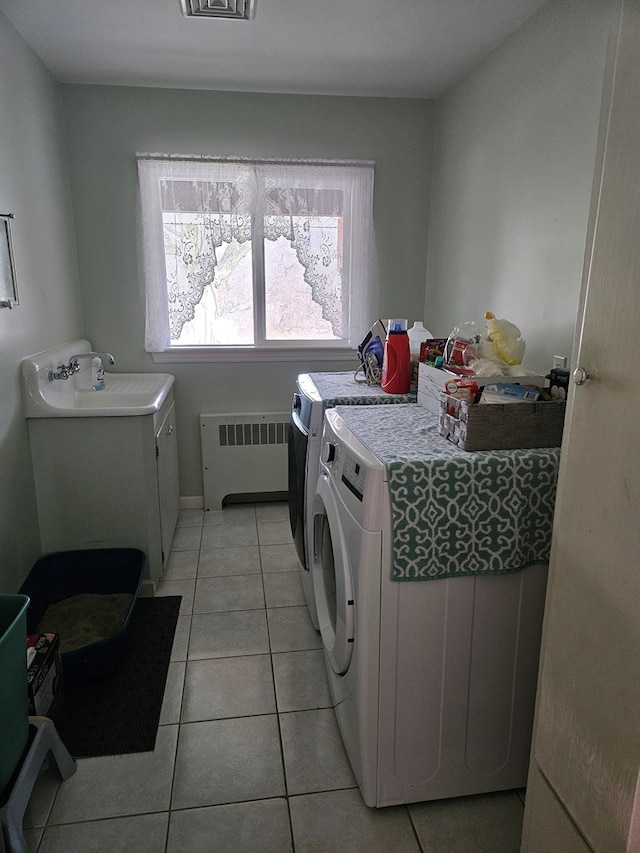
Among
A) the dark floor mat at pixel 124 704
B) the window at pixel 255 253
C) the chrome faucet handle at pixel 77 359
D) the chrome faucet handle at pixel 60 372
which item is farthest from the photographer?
the window at pixel 255 253

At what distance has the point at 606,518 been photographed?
3.00 ft

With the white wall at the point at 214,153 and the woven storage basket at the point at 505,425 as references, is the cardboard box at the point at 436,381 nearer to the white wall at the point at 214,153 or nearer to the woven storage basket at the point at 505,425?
the woven storage basket at the point at 505,425

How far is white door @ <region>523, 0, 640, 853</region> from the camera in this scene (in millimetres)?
841

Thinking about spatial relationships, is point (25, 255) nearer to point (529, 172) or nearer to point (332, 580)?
point (332, 580)

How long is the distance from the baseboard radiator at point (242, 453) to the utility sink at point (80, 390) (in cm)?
44

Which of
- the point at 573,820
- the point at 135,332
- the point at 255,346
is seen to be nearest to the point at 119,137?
the point at 135,332

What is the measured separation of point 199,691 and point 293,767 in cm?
46

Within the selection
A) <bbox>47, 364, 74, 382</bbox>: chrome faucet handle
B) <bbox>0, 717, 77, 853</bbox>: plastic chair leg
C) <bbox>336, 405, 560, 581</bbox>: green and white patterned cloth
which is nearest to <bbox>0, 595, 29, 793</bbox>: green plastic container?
<bbox>0, 717, 77, 853</bbox>: plastic chair leg

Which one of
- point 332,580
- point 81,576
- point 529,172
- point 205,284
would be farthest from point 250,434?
point 529,172

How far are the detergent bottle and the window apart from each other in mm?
1188

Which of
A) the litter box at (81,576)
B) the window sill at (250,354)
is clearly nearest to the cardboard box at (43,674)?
the litter box at (81,576)

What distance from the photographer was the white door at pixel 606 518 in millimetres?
841

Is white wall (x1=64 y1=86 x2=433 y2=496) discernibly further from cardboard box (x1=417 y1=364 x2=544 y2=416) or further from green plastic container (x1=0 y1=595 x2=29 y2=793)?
green plastic container (x1=0 y1=595 x2=29 y2=793)

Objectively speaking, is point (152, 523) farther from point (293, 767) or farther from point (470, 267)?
point (470, 267)
